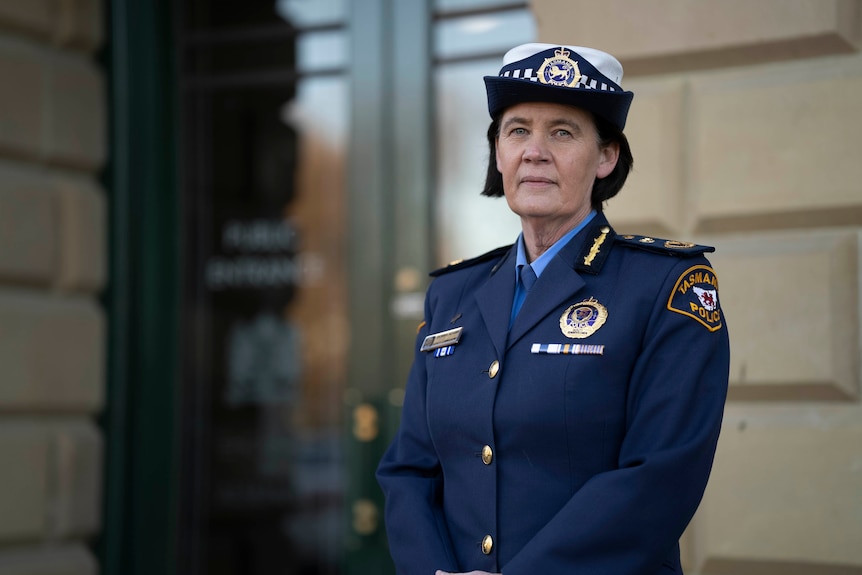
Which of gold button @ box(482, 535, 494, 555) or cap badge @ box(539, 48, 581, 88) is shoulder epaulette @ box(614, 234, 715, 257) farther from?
gold button @ box(482, 535, 494, 555)

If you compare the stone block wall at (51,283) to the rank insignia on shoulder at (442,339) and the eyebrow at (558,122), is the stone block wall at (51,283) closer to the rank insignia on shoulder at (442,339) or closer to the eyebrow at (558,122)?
the rank insignia on shoulder at (442,339)

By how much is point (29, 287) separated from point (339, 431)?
4.55 ft

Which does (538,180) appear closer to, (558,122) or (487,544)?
(558,122)

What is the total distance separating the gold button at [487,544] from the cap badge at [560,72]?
0.86 metres

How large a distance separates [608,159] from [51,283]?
2.98m

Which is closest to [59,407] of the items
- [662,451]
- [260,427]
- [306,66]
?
[260,427]

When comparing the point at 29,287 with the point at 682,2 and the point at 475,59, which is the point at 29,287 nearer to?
the point at 475,59

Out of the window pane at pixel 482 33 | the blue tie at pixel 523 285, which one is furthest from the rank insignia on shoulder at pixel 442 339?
the window pane at pixel 482 33

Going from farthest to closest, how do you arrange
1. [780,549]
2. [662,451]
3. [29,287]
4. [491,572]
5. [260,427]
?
[260,427] → [29,287] → [780,549] → [491,572] → [662,451]

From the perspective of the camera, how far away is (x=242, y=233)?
495cm

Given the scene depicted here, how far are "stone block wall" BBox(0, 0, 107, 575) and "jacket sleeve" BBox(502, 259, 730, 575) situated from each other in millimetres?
2940

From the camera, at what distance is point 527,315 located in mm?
2143

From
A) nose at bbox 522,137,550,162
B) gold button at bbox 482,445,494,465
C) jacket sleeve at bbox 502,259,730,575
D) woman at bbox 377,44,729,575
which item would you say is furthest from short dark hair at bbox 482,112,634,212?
gold button at bbox 482,445,494,465

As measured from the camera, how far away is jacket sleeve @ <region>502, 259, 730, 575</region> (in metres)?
1.87
